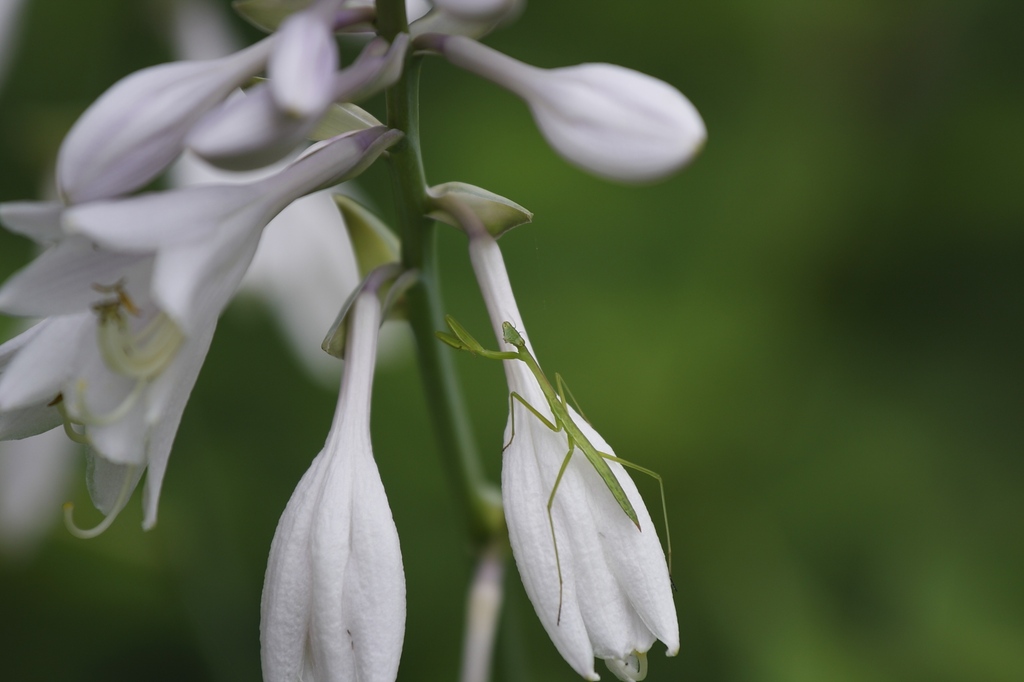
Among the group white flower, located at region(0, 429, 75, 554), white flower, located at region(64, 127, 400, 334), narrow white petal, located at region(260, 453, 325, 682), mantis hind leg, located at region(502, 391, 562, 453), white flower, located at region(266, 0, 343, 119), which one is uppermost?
white flower, located at region(266, 0, 343, 119)

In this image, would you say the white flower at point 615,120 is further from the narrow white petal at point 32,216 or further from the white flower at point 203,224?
the narrow white petal at point 32,216

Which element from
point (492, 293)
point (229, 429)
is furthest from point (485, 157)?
point (492, 293)

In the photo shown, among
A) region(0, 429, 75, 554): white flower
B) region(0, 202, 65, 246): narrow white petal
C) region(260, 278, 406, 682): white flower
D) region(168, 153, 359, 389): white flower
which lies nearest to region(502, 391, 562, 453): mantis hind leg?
region(260, 278, 406, 682): white flower

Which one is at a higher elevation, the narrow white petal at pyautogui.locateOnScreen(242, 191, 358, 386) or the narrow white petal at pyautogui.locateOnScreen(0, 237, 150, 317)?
the narrow white petal at pyautogui.locateOnScreen(0, 237, 150, 317)

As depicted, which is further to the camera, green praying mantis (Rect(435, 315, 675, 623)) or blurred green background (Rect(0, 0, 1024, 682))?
blurred green background (Rect(0, 0, 1024, 682))

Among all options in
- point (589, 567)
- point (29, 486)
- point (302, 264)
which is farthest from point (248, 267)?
point (29, 486)

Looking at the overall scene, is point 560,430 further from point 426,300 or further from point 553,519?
point 426,300

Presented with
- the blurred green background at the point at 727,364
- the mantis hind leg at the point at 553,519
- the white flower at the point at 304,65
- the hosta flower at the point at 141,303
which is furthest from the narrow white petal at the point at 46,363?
the blurred green background at the point at 727,364

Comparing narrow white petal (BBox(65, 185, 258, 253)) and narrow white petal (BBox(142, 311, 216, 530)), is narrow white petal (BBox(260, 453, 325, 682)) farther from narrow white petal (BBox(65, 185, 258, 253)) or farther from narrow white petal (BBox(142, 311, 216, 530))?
narrow white petal (BBox(65, 185, 258, 253))
